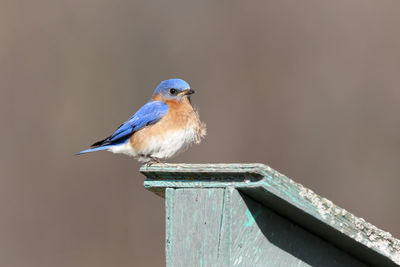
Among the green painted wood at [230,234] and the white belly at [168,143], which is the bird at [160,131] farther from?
the green painted wood at [230,234]

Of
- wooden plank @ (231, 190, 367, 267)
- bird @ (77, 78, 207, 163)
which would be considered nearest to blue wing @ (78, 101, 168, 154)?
bird @ (77, 78, 207, 163)

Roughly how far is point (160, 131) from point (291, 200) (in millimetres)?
1794

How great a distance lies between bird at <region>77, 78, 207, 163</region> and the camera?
417 cm

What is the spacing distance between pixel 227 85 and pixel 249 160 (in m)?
0.69

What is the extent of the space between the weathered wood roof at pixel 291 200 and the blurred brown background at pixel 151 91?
3.27 meters

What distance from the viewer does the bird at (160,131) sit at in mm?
4168

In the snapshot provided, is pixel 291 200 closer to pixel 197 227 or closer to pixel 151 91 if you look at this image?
pixel 197 227

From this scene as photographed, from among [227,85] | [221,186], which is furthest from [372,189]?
[221,186]

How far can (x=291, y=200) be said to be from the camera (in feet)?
8.14

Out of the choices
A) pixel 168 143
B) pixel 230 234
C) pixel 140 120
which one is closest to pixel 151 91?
pixel 140 120

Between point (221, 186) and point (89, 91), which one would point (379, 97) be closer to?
point (89, 91)

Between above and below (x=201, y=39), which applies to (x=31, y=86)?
below

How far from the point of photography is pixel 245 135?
20.0 feet

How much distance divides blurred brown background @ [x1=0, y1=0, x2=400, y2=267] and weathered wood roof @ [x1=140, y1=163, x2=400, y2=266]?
10.7ft
